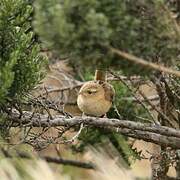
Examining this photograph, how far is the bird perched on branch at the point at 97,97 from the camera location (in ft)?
15.0

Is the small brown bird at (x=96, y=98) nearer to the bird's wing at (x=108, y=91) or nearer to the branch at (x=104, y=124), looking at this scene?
the bird's wing at (x=108, y=91)

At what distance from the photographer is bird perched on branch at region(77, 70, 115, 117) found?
180 inches

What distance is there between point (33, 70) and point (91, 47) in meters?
1.09

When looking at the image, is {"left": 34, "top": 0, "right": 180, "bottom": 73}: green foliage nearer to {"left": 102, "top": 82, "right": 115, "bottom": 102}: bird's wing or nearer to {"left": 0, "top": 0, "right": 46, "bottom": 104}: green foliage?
{"left": 0, "top": 0, "right": 46, "bottom": 104}: green foliage

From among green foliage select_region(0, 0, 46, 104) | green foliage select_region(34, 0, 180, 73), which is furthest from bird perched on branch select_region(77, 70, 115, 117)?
green foliage select_region(34, 0, 180, 73)

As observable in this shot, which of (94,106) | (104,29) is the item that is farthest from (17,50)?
(94,106)

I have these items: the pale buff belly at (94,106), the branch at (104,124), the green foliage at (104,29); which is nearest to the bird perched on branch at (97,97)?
the pale buff belly at (94,106)

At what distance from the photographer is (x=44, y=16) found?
9.08 ft

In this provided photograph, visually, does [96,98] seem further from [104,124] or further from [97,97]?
[104,124]

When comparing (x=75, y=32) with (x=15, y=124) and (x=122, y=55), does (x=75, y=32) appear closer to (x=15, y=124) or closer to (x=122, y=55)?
(x=122, y=55)

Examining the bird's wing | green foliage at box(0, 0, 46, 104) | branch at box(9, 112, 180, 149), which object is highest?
green foliage at box(0, 0, 46, 104)

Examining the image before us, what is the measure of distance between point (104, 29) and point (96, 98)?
1.95m

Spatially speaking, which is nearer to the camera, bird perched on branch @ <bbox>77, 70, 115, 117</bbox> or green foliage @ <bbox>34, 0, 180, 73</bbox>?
green foliage @ <bbox>34, 0, 180, 73</bbox>

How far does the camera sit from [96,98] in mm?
4602
